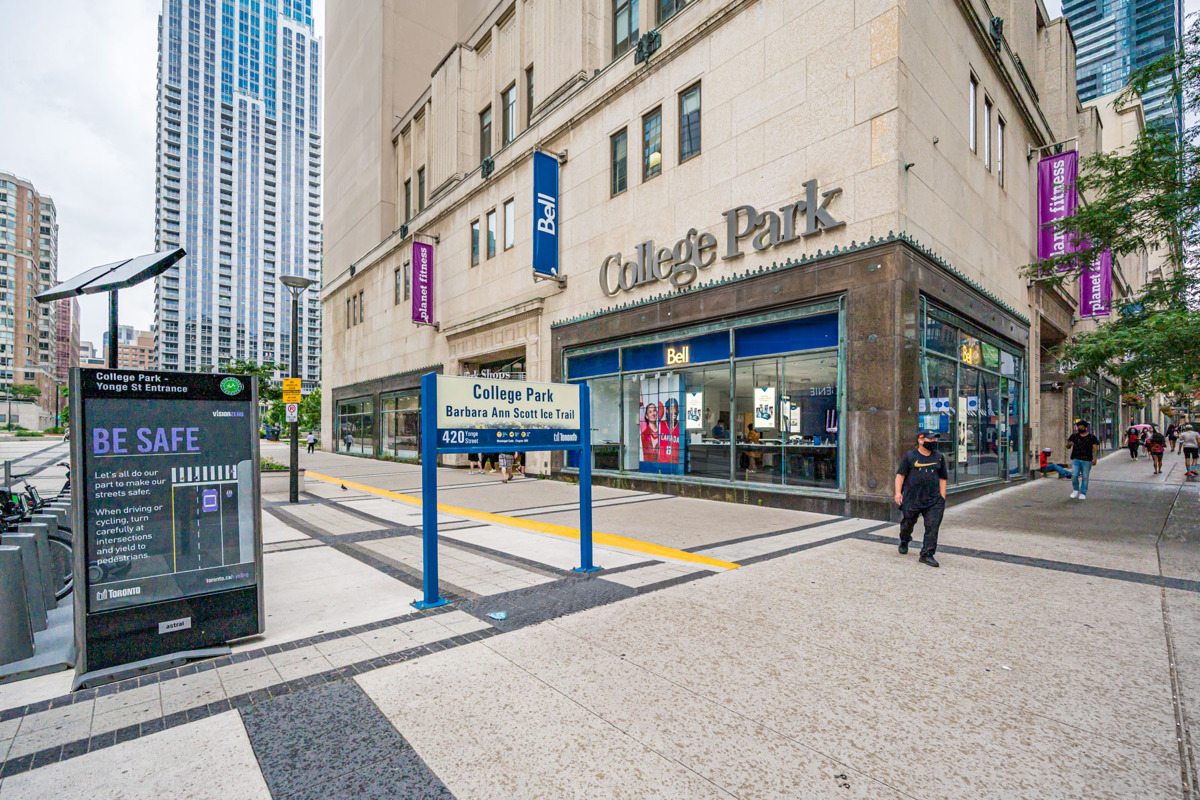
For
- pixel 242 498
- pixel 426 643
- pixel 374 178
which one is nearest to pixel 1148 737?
pixel 426 643

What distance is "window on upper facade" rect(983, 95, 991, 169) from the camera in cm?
1430

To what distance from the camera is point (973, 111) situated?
1359cm

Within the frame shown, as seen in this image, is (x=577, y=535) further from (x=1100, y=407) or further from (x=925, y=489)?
(x=1100, y=407)

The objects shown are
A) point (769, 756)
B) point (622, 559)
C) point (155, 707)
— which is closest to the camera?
point (769, 756)

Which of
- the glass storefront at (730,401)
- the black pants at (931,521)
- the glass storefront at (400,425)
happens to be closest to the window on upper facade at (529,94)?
the glass storefront at (730,401)

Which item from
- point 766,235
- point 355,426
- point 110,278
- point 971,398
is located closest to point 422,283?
point 355,426

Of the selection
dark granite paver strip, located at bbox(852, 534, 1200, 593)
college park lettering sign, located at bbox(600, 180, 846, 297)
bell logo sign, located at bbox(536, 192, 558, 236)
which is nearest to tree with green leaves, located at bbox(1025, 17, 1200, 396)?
dark granite paver strip, located at bbox(852, 534, 1200, 593)

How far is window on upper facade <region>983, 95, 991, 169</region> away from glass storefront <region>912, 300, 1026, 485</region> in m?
4.54

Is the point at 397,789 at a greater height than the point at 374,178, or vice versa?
the point at 374,178

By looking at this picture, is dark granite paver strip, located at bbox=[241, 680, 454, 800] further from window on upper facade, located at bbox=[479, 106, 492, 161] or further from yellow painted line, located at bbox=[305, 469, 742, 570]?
window on upper facade, located at bbox=[479, 106, 492, 161]

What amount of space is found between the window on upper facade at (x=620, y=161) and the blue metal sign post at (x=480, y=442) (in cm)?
1040

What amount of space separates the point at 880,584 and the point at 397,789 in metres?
5.06

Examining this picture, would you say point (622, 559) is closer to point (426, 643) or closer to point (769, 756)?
point (426, 643)

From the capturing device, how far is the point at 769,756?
279 cm
